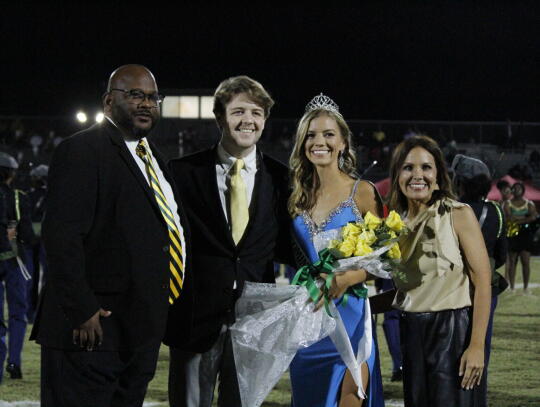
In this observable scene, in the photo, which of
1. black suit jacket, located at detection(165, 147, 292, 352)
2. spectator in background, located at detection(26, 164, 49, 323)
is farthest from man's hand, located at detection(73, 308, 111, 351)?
spectator in background, located at detection(26, 164, 49, 323)

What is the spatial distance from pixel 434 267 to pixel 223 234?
3.15 ft

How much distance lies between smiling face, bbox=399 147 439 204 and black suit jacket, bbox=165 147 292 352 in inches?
25.5

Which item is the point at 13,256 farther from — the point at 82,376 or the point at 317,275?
the point at 82,376

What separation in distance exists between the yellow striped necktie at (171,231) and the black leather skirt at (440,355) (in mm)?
1069

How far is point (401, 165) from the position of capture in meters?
4.58

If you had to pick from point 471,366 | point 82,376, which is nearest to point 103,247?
point 82,376

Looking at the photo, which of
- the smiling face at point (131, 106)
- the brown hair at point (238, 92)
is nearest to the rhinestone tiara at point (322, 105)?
the brown hair at point (238, 92)

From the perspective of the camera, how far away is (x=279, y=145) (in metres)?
33.5

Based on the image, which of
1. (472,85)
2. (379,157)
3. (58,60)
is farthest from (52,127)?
(472,85)

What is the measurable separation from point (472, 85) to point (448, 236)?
39427mm

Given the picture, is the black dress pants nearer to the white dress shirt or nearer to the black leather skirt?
the white dress shirt

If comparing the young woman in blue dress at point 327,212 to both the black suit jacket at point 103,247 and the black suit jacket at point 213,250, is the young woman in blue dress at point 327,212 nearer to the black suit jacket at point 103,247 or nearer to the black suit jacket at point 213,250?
the black suit jacket at point 213,250

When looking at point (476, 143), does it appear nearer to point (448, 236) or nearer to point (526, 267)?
point (526, 267)

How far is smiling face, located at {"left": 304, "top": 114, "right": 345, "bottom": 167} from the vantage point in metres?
4.72
